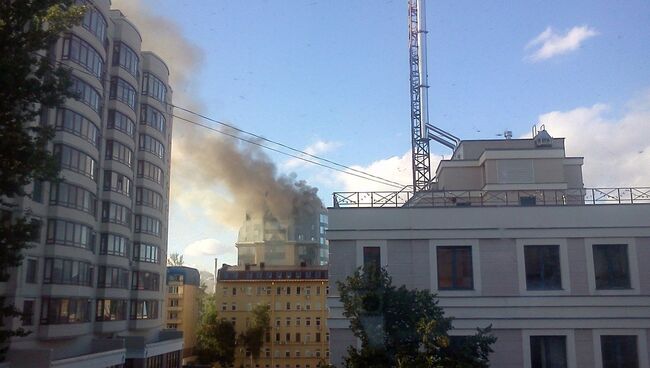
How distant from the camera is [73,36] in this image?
36.8 m

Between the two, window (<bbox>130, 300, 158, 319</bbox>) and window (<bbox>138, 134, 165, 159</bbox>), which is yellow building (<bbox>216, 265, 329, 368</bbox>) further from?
window (<bbox>138, 134, 165, 159</bbox>)

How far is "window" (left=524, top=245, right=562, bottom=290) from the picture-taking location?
20.9 m

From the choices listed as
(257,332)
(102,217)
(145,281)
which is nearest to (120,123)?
(102,217)

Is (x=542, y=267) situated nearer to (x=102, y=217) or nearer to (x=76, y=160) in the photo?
(x=76, y=160)

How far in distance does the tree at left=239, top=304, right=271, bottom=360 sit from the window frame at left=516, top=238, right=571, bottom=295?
6395 cm

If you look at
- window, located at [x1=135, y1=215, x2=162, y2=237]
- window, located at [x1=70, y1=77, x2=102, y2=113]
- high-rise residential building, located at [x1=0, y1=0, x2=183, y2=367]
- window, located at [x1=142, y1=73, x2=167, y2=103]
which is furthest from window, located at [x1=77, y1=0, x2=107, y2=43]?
window, located at [x1=135, y1=215, x2=162, y2=237]

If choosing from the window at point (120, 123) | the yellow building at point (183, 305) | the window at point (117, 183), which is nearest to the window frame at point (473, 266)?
the window at point (117, 183)

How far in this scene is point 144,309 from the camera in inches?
1960

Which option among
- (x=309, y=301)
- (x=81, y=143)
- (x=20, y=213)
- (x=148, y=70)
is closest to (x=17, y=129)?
(x=20, y=213)

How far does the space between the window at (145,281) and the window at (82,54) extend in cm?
1695

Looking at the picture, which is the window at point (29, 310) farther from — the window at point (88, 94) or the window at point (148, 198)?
the window at point (148, 198)

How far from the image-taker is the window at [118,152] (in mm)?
44844

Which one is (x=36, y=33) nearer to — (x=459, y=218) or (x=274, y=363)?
(x=459, y=218)

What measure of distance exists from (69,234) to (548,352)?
90.7ft
